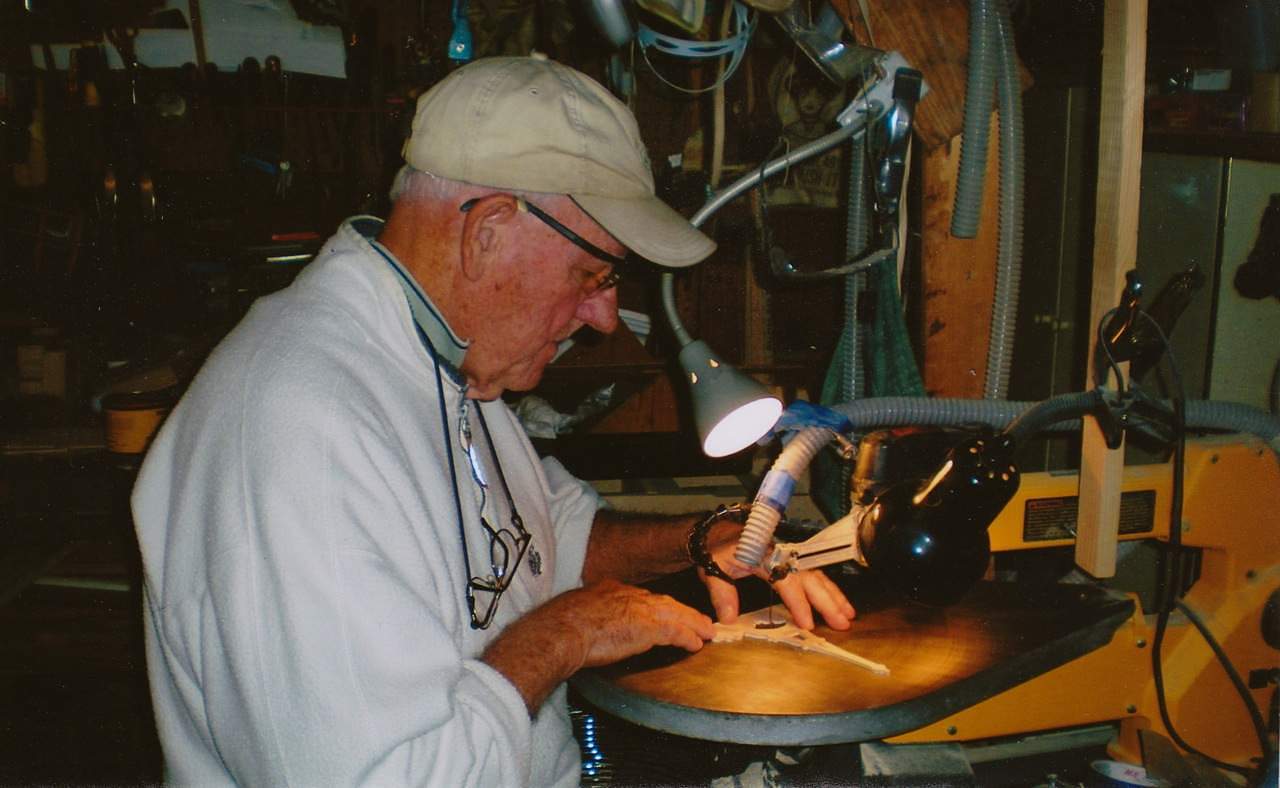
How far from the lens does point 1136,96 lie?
4.31 ft

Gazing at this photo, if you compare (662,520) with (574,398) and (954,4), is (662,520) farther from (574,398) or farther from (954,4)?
(574,398)

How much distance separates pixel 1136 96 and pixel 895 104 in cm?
36

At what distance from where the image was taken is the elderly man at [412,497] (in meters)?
1.03

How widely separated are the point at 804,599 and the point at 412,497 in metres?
0.68

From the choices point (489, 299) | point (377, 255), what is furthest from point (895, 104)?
point (377, 255)

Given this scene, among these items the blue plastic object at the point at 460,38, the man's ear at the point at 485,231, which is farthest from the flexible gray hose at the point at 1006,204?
the blue plastic object at the point at 460,38

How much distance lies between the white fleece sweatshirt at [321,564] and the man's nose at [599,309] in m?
0.25

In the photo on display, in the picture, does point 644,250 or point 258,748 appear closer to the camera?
point 258,748

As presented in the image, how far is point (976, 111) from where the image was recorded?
1537 mm

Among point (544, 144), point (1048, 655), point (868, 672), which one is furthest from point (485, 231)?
point (1048, 655)

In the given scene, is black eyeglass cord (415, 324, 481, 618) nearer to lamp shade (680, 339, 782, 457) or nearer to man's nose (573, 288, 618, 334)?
man's nose (573, 288, 618, 334)

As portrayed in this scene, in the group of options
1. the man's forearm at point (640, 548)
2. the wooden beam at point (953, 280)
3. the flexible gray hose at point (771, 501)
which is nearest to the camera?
the flexible gray hose at point (771, 501)

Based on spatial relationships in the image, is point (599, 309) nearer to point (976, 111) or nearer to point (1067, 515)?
point (976, 111)

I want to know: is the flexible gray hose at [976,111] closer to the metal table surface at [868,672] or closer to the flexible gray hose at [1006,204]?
the flexible gray hose at [1006,204]
